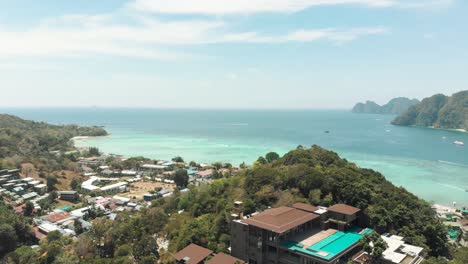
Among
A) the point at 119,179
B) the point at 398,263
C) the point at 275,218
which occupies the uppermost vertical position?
the point at 275,218

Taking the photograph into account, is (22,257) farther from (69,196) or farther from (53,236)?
(69,196)

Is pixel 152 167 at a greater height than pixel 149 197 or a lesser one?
greater

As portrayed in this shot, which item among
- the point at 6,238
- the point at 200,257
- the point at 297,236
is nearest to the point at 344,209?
the point at 297,236

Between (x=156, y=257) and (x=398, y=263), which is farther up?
(x=398, y=263)

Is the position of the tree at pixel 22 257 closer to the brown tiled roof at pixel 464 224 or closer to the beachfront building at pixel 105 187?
the beachfront building at pixel 105 187

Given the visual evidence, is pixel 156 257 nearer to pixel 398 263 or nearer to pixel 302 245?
pixel 302 245

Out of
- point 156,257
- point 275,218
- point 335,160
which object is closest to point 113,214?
point 156,257

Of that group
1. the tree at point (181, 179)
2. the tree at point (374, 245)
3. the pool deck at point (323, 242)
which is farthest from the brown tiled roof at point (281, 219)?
the tree at point (181, 179)
